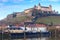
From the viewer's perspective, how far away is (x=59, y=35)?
15.2 m

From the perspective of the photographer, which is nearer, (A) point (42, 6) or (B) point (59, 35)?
(A) point (42, 6)

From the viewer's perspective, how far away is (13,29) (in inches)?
602

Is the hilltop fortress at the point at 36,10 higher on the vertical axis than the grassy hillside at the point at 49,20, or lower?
higher

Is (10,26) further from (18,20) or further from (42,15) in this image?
(42,15)

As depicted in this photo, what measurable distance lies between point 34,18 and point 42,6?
2.76 feet

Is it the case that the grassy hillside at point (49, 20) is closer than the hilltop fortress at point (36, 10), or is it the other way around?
the hilltop fortress at point (36, 10)

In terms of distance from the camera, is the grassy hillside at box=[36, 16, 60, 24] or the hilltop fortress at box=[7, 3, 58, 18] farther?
the grassy hillside at box=[36, 16, 60, 24]

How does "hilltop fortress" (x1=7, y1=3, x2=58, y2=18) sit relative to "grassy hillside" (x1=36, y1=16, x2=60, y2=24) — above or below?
above

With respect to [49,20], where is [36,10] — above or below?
above

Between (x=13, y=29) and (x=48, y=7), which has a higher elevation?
(x=48, y=7)

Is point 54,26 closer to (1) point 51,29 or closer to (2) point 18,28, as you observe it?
(1) point 51,29

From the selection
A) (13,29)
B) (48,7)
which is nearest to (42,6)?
(48,7)

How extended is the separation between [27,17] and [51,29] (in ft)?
5.17

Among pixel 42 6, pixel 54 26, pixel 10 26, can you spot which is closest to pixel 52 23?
pixel 54 26
